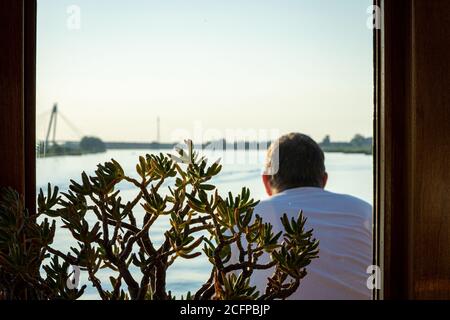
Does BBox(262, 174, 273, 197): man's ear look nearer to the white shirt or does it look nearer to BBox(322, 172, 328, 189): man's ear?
the white shirt

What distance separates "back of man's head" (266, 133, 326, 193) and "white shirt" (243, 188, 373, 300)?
3cm

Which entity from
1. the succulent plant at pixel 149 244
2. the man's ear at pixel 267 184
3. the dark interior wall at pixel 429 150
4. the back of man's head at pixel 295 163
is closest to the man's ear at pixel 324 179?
the back of man's head at pixel 295 163

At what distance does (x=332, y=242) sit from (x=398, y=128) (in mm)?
435

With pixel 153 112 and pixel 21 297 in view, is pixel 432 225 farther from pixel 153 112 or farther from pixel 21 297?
pixel 21 297

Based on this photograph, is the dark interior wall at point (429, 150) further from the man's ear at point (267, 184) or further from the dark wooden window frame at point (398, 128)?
the man's ear at point (267, 184)

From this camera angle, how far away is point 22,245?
130cm

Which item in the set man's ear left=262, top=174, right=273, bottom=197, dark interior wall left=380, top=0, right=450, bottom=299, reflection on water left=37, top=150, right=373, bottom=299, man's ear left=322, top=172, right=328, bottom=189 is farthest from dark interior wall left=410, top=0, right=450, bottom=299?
man's ear left=262, top=174, right=273, bottom=197

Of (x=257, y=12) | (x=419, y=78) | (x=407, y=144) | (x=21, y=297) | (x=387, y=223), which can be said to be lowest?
(x=21, y=297)

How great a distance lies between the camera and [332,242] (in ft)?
6.30

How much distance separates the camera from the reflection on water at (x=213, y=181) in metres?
1.67

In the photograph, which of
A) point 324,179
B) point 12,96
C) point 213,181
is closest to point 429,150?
point 324,179

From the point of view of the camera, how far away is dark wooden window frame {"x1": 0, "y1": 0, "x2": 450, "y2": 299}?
1575 mm
